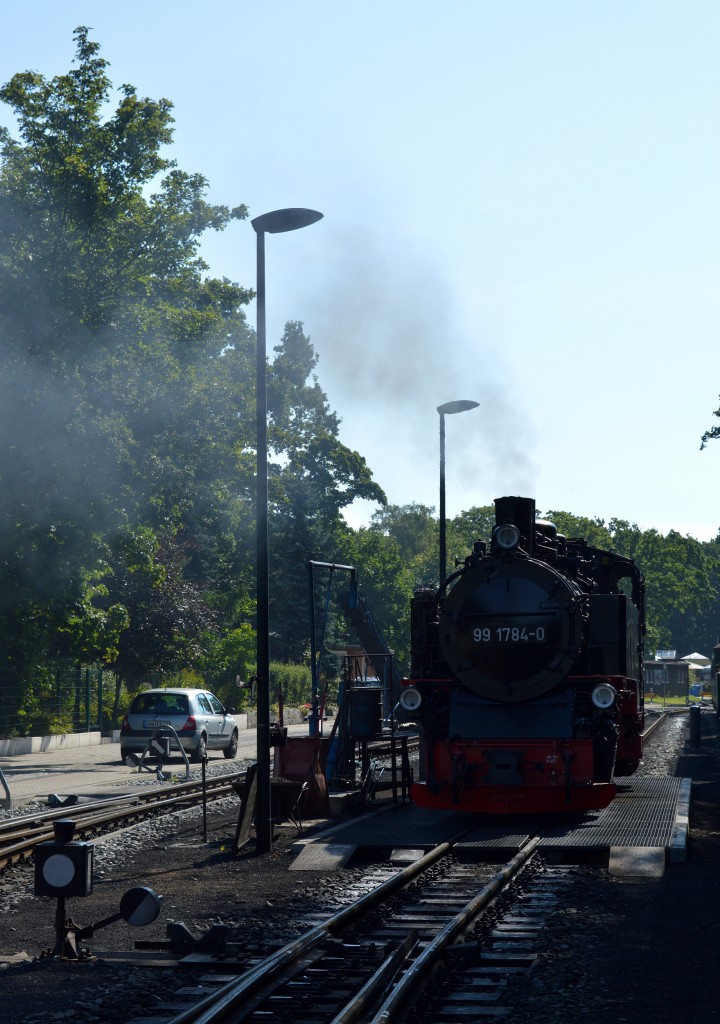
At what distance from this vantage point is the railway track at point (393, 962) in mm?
7113

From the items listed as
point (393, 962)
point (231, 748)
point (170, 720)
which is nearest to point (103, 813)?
point (170, 720)

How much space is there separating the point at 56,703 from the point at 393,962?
26.7m

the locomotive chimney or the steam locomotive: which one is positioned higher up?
the locomotive chimney

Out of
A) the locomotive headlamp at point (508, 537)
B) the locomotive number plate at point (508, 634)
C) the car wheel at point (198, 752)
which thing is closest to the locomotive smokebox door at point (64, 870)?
the locomotive number plate at point (508, 634)

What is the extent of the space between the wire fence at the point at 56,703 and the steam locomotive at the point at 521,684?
17018 millimetres

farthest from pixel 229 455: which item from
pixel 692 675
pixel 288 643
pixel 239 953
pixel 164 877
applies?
pixel 692 675

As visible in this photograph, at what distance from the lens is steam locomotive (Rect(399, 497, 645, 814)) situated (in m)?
14.9

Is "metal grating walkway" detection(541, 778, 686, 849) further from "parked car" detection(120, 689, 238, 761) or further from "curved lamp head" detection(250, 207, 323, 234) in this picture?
"parked car" detection(120, 689, 238, 761)

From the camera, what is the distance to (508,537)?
15836mm

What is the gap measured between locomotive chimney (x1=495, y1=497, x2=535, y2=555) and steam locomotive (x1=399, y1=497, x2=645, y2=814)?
0.04 ft

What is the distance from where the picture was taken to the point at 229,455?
33750mm

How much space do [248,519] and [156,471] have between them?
14.2m

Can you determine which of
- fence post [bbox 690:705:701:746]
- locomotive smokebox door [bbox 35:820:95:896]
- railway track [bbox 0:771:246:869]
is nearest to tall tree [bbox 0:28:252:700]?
railway track [bbox 0:771:246:869]

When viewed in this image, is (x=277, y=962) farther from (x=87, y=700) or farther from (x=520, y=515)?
(x=87, y=700)
